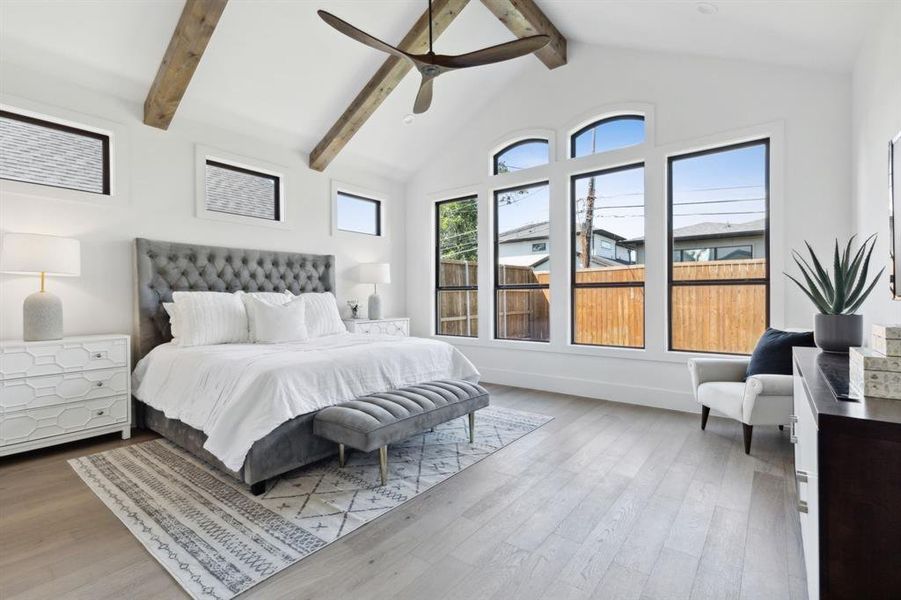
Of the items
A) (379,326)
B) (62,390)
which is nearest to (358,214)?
(379,326)

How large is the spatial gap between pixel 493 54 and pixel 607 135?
2.49 meters

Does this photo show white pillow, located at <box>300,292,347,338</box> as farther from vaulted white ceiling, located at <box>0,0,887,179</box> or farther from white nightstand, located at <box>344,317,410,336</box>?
vaulted white ceiling, located at <box>0,0,887,179</box>

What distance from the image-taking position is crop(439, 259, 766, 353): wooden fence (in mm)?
4070

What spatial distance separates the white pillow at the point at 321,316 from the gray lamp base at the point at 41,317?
185cm

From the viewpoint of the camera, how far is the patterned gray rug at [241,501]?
1.89 metres

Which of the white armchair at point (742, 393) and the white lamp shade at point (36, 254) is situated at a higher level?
the white lamp shade at point (36, 254)

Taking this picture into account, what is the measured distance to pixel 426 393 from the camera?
3.03 metres

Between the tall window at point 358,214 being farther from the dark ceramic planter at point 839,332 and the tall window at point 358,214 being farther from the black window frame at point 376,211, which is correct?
the dark ceramic planter at point 839,332

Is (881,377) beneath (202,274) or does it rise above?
beneath

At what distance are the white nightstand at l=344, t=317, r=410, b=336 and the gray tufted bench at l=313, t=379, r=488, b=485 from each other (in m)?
2.30

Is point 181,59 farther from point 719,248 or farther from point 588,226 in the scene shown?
point 719,248

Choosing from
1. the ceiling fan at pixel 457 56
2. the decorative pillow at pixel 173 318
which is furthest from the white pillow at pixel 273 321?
the ceiling fan at pixel 457 56

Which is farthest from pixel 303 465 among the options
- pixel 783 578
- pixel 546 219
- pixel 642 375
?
pixel 546 219

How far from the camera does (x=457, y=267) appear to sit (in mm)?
6195
